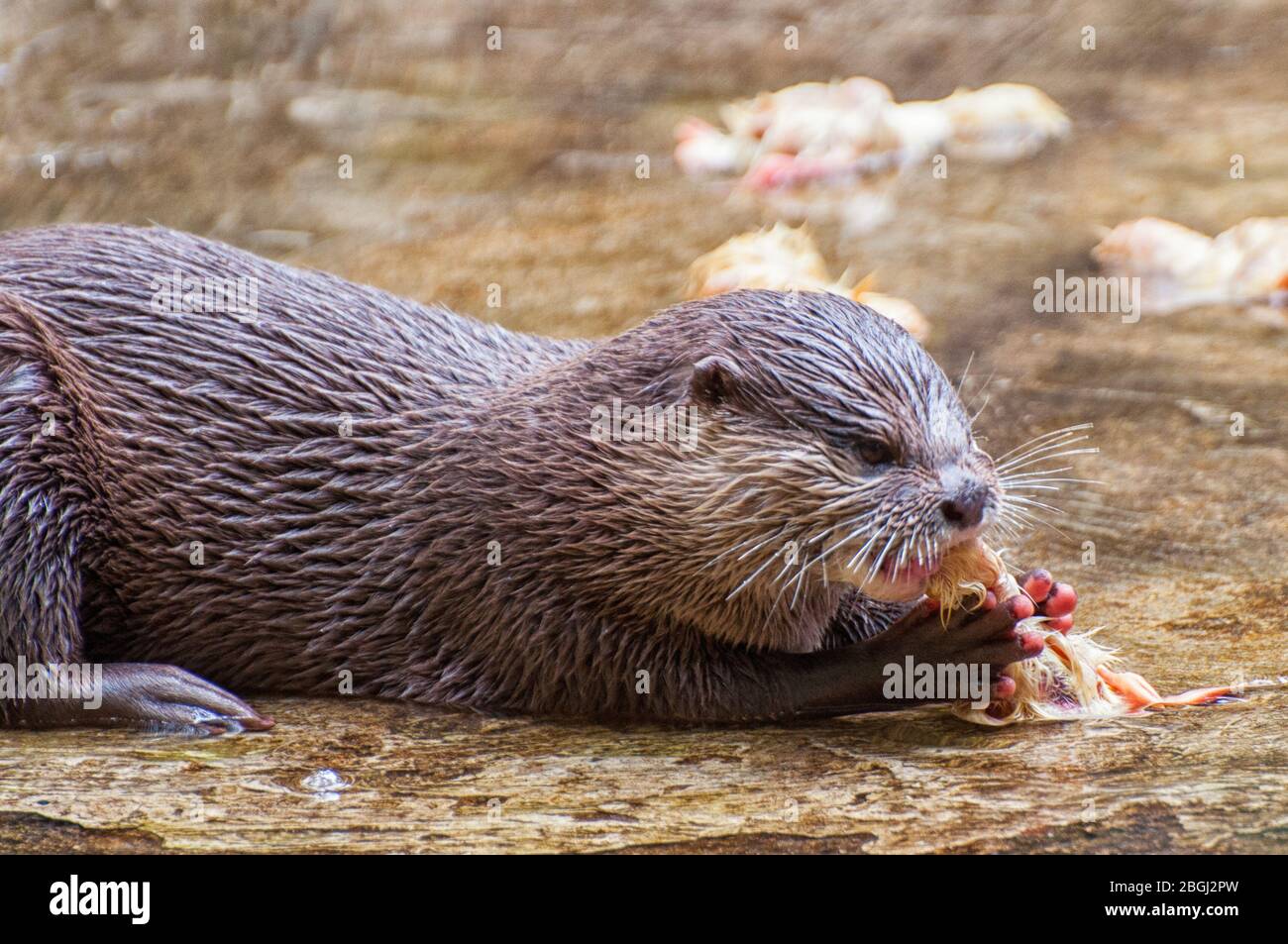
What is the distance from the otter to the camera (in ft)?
10.7

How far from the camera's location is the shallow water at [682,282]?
2928 millimetres

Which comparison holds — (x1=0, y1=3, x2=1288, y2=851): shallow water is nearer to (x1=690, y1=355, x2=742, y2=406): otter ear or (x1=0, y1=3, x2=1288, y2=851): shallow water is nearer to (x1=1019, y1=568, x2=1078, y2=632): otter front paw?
(x1=1019, y1=568, x2=1078, y2=632): otter front paw

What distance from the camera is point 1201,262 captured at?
614 cm

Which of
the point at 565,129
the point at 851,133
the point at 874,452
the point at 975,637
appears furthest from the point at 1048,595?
the point at 565,129

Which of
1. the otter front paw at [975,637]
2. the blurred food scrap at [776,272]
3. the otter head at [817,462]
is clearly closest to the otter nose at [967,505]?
the otter head at [817,462]

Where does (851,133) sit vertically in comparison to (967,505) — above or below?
above

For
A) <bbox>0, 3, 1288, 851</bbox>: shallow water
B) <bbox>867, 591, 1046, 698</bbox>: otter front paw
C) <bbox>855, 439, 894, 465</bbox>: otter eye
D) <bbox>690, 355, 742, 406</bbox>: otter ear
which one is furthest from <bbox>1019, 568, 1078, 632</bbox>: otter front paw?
<bbox>690, 355, 742, 406</bbox>: otter ear

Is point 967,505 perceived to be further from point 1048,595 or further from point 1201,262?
point 1201,262

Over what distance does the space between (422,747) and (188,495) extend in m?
0.76

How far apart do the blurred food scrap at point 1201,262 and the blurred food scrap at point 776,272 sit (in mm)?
936

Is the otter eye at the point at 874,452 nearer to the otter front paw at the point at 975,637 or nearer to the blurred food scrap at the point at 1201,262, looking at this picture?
the otter front paw at the point at 975,637

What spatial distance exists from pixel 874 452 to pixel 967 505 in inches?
7.7

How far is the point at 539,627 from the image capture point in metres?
3.47

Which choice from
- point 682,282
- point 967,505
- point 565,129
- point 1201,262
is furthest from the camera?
point 565,129
